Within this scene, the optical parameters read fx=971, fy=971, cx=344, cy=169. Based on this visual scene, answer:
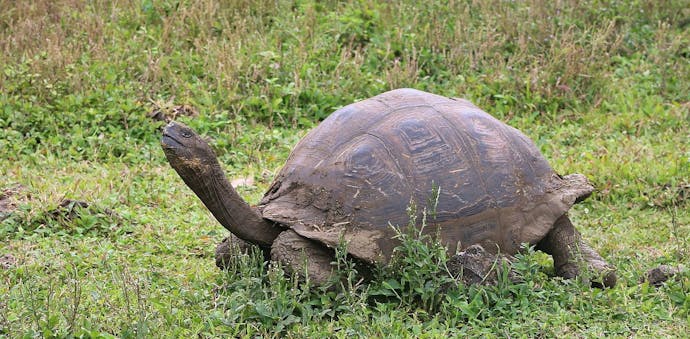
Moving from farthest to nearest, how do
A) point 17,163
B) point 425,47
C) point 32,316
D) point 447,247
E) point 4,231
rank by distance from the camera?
point 425,47 → point 17,163 → point 4,231 → point 447,247 → point 32,316

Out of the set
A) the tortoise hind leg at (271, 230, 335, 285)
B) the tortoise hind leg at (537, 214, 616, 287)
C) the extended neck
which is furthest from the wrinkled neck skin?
the tortoise hind leg at (537, 214, 616, 287)

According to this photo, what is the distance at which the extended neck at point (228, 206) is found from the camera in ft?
13.5

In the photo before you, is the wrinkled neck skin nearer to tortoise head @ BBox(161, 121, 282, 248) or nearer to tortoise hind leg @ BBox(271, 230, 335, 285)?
tortoise head @ BBox(161, 121, 282, 248)

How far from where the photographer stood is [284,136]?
24.0 feet

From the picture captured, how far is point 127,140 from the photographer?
696cm

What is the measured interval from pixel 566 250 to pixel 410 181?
1044mm

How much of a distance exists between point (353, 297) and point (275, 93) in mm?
3816

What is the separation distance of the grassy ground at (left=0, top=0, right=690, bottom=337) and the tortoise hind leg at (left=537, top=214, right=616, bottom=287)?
0.41ft

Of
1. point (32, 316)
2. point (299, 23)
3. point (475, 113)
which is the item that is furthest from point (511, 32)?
point (32, 316)

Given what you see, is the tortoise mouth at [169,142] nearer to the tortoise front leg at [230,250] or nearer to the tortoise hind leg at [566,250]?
the tortoise front leg at [230,250]

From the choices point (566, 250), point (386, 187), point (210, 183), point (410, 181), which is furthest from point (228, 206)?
point (566, 250)

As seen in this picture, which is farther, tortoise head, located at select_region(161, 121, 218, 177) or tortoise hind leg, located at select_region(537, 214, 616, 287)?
tortoise hind leg, located at select_region(537, 214, 616, 287)

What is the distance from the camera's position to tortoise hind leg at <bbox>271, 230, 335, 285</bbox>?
4.17m

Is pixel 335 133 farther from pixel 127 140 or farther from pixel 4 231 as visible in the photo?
pixel 127 140
